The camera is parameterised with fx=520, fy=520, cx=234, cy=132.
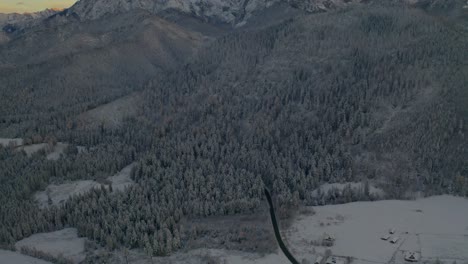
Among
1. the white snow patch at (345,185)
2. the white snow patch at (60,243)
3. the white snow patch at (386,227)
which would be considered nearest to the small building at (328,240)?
the white snow patch at (386,227)

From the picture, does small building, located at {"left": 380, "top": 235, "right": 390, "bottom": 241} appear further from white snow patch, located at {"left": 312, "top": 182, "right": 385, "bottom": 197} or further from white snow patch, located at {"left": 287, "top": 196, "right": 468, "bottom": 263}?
white snow patch, located at {"left": 312, "top": 182, "right": 385, "bottom": 197}

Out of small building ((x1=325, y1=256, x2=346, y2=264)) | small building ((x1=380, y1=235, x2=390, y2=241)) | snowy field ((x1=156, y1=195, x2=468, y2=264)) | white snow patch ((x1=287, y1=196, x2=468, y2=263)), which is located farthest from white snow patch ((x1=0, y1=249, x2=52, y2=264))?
small building ((x1=380, y1=235, x2=390, y2=241))

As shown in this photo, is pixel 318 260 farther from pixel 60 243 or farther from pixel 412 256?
pixel 60 243

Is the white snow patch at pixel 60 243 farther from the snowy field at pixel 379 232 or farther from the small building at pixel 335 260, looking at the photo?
the small building at pixel 335 260

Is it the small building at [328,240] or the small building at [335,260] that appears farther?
the small building at [328,240]

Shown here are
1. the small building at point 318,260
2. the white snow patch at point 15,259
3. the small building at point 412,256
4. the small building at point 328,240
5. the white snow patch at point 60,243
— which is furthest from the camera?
the white snow patch at point 60,243

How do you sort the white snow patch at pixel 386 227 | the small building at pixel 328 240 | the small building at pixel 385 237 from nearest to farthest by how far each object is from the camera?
the white snow patch at pixel 386 227, the small building at pixel 328 240, the small building at pixel 385 237

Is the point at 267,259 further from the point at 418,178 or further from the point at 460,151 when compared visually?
the point at 460,151
